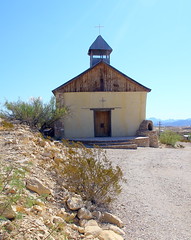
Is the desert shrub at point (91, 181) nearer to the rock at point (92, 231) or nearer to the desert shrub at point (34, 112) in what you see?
the rock at point (92, 231)

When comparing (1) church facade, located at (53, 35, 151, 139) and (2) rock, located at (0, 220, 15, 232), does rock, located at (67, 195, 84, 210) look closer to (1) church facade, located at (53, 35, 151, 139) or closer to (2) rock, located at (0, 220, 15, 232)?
(2) rock, located at (0, 220, 15, 232)

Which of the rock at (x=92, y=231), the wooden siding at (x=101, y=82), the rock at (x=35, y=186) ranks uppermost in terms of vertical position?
the wooden siding at (x=101, y=82)

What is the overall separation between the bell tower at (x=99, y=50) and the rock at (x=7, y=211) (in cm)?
1658

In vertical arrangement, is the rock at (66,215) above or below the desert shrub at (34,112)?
below

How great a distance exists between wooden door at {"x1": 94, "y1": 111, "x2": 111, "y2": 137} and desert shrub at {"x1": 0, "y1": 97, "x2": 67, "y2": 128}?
293 cm

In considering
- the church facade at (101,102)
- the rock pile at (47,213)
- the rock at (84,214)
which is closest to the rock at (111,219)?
the rock pile at (47,213)

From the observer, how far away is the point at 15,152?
5109 mm

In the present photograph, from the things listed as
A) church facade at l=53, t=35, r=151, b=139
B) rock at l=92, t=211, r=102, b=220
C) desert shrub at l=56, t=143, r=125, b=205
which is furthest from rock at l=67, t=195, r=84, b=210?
Result: church facade at l=53, t=35, r=151, b=139

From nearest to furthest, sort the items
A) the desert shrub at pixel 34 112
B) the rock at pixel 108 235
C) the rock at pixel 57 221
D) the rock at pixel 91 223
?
the rock at pixel 57 221 → the rock at pixel 108 235 → the rock at pixel 91 223 → the desert shrub at pixel 34 112

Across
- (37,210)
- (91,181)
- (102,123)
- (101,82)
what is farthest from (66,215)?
(102,123)

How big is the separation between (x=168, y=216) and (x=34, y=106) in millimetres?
9483

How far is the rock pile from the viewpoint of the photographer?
2.50 meters

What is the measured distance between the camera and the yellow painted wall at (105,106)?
14859 millimetres

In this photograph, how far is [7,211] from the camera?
8.23ft
